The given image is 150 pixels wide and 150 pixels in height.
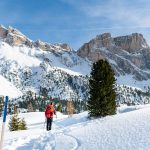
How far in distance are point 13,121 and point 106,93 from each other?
19586mm

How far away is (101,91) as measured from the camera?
37.7m

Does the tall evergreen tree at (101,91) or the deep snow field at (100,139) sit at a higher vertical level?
the tall evergreen tree at (101,91)

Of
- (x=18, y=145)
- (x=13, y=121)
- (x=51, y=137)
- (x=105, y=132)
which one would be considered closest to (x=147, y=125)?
(x=105, y=132)

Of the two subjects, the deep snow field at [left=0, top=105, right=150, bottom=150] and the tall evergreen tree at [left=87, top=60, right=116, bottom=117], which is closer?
the deep snow field at [left=0, top=105, right=150, bottom=150]

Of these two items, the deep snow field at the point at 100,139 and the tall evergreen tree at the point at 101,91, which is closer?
the deep snow field at the point at 100,139

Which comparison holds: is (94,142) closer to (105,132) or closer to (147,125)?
(105,132)

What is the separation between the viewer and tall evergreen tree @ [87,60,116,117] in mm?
37312

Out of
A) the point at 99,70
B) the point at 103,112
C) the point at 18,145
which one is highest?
the point at 99,70

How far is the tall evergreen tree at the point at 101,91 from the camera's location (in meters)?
37.3

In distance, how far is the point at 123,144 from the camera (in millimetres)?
18391

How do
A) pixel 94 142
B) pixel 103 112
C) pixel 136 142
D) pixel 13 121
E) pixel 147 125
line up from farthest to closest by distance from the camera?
1. pixel 13 121
2. pixel 103 112
3. pixel 147 125
4. pixel 94 142
5. pixel 136 142

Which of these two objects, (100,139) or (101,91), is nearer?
(100,139)

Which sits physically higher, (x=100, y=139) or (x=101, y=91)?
(x=101, y=91)

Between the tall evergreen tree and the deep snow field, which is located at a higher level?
the tall evergreen tree
